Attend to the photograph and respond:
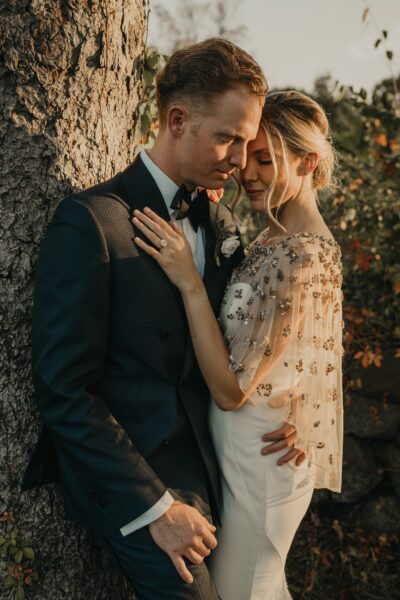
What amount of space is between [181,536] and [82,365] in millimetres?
661

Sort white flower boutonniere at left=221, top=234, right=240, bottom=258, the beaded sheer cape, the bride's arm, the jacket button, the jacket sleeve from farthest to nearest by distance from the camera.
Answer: white flower boutonniere at left=221, top=234, right=240, bottom=258 → the beaded sheer cape → the bride's arm → the jacket button → the jacket sleeve

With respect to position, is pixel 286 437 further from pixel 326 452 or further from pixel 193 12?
pixel 193 12

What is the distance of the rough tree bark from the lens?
7.82 ft

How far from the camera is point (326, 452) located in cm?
283

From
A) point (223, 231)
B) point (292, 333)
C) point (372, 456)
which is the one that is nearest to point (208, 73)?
point (223, 231)

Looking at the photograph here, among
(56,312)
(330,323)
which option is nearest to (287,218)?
(330,323)

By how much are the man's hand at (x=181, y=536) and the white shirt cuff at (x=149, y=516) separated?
0.02 meters

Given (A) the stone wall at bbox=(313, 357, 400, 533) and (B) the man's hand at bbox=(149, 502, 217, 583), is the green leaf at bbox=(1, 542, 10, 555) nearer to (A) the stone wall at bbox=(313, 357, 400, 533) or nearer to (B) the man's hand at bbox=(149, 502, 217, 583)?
(B) the man's hand at bbox=(149, 502, 217, 583)

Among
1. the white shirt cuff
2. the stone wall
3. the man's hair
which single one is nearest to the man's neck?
the man's hair

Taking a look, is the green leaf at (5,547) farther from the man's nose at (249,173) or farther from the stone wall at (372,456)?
the stone wall at (372,456)

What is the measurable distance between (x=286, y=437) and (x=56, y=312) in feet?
3.63

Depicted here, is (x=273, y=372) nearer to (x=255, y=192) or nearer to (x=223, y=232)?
(x=223, y=232)

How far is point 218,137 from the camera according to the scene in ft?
8.25

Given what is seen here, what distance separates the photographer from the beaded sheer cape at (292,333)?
2.61 m
